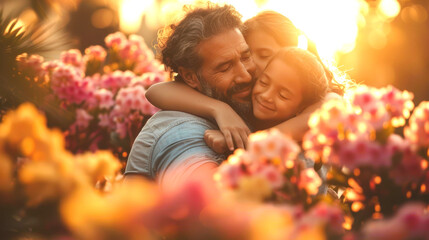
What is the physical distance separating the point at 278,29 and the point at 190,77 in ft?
2.51

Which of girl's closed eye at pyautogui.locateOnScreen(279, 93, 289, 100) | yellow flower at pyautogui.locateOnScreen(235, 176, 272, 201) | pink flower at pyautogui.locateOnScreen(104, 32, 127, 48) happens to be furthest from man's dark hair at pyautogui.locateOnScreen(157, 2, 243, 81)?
pink flower at pyautogui.locateOnScreen(104, 32, 127, 48)

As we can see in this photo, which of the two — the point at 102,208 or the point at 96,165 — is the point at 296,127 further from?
the point at 102,208

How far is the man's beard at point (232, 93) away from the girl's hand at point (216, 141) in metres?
0.60

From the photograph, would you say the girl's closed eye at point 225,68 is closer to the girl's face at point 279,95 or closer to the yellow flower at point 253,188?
the girl's face at point 279,95

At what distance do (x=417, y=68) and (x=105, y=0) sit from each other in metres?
11.0

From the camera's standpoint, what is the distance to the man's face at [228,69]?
110 inches

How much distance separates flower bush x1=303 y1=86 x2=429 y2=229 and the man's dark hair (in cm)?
153

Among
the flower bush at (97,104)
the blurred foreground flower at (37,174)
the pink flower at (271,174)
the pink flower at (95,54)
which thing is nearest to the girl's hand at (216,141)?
the pink flower at (271,174)

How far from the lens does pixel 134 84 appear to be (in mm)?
4285

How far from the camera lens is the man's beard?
2.83 metres

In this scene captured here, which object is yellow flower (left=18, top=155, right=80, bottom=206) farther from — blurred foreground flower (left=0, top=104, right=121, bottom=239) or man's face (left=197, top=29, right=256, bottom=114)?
man's face (left=197, top=29, right=256, bottom=114)

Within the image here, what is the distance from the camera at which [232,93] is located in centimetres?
285

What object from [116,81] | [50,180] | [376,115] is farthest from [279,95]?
[116,81]

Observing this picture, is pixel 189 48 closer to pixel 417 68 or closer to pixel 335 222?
pixel 335 222
